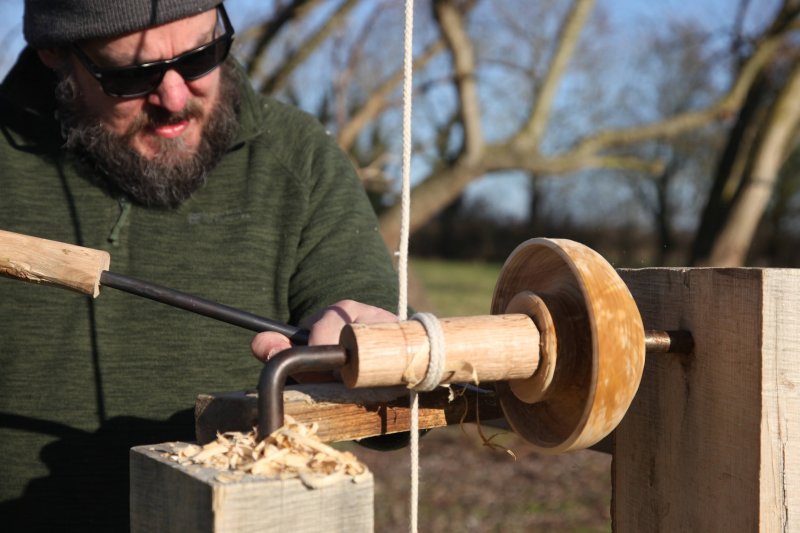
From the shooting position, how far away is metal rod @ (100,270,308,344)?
4.08ft

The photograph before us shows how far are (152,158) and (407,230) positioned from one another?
126 centimetres

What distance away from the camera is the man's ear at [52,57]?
2.22m

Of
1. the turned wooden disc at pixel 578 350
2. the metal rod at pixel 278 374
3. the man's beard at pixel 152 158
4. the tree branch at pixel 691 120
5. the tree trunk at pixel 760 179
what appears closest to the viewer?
the metal rod at pixel 278 374

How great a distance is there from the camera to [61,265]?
125cm

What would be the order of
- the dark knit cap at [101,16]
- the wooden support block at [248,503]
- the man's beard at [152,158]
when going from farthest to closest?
the man's beard at [152,158] < the dark knit cap at [101,16] < the wooden support block at [248,503]

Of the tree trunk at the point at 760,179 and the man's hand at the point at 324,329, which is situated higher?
the tree trunk at the point at 760,179

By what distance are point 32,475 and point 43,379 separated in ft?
0.77

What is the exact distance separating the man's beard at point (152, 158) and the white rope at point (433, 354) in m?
1.27

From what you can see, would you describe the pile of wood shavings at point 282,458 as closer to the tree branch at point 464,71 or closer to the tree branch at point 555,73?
the tree branch at point 464,71

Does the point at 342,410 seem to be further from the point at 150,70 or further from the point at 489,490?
the point at 489,490

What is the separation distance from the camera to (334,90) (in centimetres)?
673

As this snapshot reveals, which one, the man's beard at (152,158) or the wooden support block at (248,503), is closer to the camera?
the wooden support block at (248,503)

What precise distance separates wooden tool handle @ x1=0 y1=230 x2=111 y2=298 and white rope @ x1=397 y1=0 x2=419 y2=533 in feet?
1.64

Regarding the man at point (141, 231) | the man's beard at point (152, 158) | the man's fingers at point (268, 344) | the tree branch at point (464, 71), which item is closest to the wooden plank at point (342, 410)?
the man's fingers at point (268, 344)
